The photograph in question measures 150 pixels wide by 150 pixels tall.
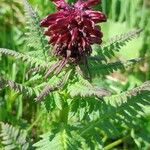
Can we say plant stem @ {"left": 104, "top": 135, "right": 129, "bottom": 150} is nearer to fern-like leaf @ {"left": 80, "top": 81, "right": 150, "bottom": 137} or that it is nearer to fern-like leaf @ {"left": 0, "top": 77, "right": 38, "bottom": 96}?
fern-like leaf @ {"left": 80, "top": 81, "right": 150, "bottom": 137}

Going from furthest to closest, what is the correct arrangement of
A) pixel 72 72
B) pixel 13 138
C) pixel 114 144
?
pixel 114 144 < pixel 13 138 < pixel 72 72

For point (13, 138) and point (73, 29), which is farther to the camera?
point (13, 138)

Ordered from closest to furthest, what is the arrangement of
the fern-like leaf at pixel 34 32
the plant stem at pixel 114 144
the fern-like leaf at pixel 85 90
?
the fern-like leaf at pixel 85 90 → the fern-like leaf at pixel 34 32 → the plant stem at pixel 114 144

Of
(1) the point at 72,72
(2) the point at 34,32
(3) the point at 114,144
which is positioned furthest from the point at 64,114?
(3) the point at 114,144

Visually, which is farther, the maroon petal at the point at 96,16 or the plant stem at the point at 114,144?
the plant stem at the point at 114,144

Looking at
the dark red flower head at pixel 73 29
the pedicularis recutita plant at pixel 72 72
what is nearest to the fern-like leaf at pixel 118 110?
the pedicularis recutita plant at pixel 72 72

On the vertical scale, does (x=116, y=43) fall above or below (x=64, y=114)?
above

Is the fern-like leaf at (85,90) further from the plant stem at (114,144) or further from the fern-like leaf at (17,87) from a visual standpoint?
the plant stem at (114,144)

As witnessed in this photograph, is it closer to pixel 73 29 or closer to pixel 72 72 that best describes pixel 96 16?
pixel 73 29

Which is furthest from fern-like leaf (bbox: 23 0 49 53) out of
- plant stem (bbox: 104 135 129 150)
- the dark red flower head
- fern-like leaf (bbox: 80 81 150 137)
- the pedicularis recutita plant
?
plant stem (bbox: 104 135 129 150)
